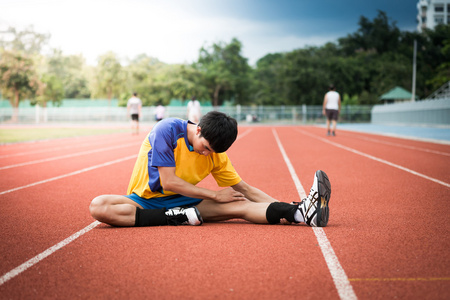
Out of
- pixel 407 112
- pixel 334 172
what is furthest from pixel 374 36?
pixel 334 172

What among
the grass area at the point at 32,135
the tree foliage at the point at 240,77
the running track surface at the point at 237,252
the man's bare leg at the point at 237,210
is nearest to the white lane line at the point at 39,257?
the running track surface at the point at 237,252

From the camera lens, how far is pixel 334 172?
762 centimetres

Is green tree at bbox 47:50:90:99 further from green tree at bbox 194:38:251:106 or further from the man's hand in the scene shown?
the man's hand

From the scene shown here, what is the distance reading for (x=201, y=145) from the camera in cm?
341

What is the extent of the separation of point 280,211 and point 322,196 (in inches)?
16.8

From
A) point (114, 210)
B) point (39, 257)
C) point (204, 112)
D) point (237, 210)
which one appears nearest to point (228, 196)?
point (237, 210)

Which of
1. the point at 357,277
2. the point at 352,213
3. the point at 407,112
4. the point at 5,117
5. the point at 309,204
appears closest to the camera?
the point at 357,277

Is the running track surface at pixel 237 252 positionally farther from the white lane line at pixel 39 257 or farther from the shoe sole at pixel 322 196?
the shoe sole at pixel 322 196

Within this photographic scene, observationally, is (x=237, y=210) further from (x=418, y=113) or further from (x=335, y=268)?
(x=418, y=113)

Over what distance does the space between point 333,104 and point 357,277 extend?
15.5 m

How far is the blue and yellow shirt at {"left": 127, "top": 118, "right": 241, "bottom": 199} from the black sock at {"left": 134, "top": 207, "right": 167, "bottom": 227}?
0.13 meters

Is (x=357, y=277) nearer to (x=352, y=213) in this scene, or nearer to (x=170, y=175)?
(x=170, y=175)

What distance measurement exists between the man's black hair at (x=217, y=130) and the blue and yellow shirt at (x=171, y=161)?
34cm

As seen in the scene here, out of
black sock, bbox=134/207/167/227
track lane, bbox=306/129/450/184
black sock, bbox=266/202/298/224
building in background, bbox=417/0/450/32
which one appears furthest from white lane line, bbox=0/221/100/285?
building in background, bbox=417/0/450/32
